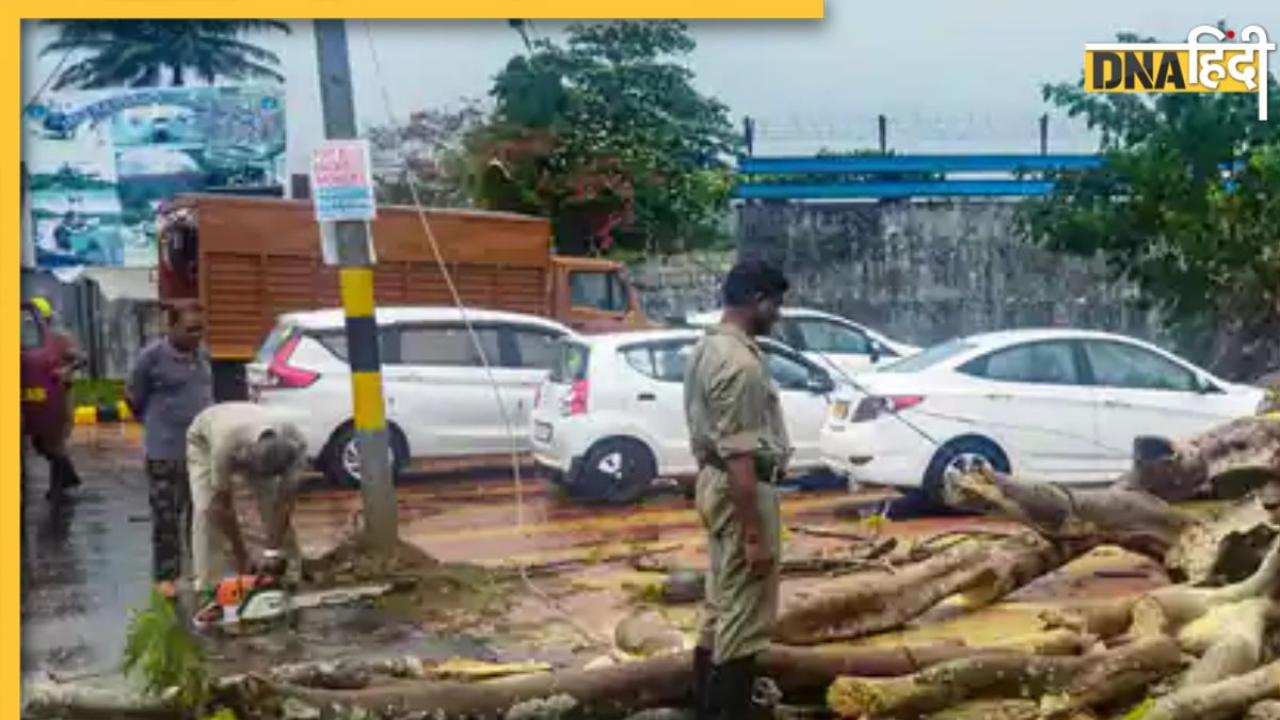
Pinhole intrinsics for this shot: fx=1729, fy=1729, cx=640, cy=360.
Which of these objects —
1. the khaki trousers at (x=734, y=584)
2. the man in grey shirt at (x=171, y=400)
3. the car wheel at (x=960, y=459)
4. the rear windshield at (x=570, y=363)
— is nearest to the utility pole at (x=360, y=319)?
the man in grey shirt at (x=171, y=400)

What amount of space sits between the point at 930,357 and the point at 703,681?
6005 mm

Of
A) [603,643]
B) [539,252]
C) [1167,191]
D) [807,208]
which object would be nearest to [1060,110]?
[1167,191]

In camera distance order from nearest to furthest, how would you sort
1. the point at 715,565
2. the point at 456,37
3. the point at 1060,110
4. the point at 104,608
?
1. the point at 715,565
2. the point at 104,608
3. the point at 456,37
4. the point at 1060,110

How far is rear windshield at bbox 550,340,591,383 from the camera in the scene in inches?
490

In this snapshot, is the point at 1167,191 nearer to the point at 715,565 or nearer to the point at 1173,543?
the point at 1173,543

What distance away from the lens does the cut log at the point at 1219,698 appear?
5.92 metres

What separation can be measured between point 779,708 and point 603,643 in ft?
5.69

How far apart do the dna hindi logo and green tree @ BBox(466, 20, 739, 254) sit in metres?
2.51

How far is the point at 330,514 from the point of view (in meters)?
11.9

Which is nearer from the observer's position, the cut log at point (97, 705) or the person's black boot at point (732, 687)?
the person's black boot at point (732, 687)

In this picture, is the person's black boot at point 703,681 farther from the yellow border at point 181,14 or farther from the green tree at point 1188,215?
the green tree at point 1188,215

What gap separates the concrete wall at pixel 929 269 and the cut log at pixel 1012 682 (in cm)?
564

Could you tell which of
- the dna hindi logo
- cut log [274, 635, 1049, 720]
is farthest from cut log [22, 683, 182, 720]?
the dna hindi logo

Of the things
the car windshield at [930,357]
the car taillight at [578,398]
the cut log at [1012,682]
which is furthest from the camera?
the car taillight at [578,398]
